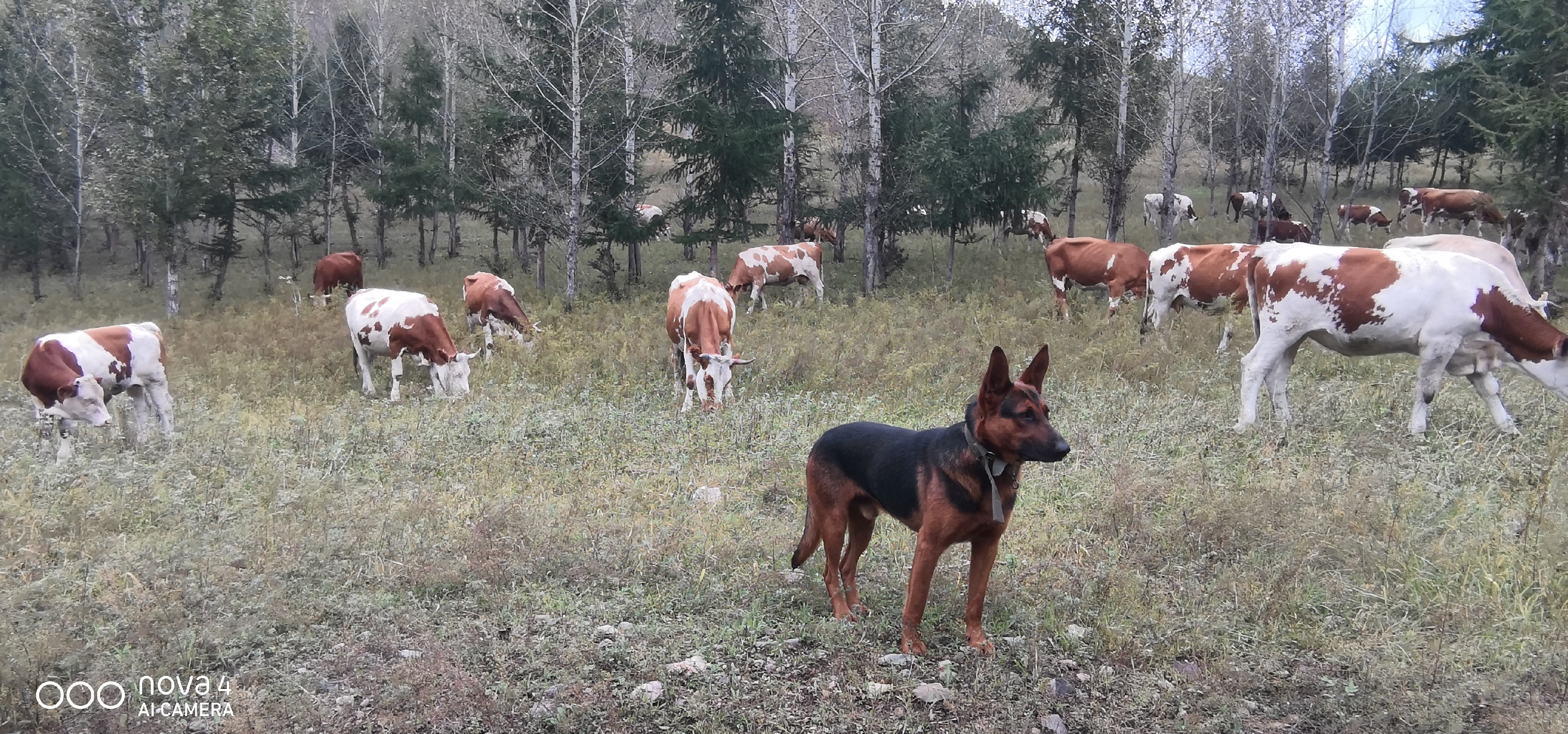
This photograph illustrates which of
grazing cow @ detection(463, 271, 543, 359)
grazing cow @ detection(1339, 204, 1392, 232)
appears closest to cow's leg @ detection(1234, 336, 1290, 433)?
grazing cow @ detection(463, 271, 543, 359)

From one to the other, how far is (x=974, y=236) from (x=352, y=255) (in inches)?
725

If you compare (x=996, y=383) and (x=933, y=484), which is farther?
(x=933, y=484)

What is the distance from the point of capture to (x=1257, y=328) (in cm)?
1002

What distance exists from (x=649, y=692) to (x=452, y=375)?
434 inches

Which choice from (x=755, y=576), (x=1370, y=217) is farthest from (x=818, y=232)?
(x=755, y=576)

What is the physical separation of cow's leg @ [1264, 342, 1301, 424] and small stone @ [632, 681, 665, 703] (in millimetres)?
7667

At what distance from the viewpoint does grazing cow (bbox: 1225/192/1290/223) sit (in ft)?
105

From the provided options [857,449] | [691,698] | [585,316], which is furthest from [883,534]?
[585,316]

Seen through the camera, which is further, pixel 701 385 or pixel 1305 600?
pixel 701 385

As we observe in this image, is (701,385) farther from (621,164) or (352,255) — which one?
(352,255)

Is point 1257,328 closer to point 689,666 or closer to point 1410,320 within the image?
point 1410,320

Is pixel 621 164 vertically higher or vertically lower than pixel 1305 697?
higher

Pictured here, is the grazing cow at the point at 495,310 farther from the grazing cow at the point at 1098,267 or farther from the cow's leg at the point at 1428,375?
the cow's leg at the point at 1428,375

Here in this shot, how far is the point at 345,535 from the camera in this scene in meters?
6.30
